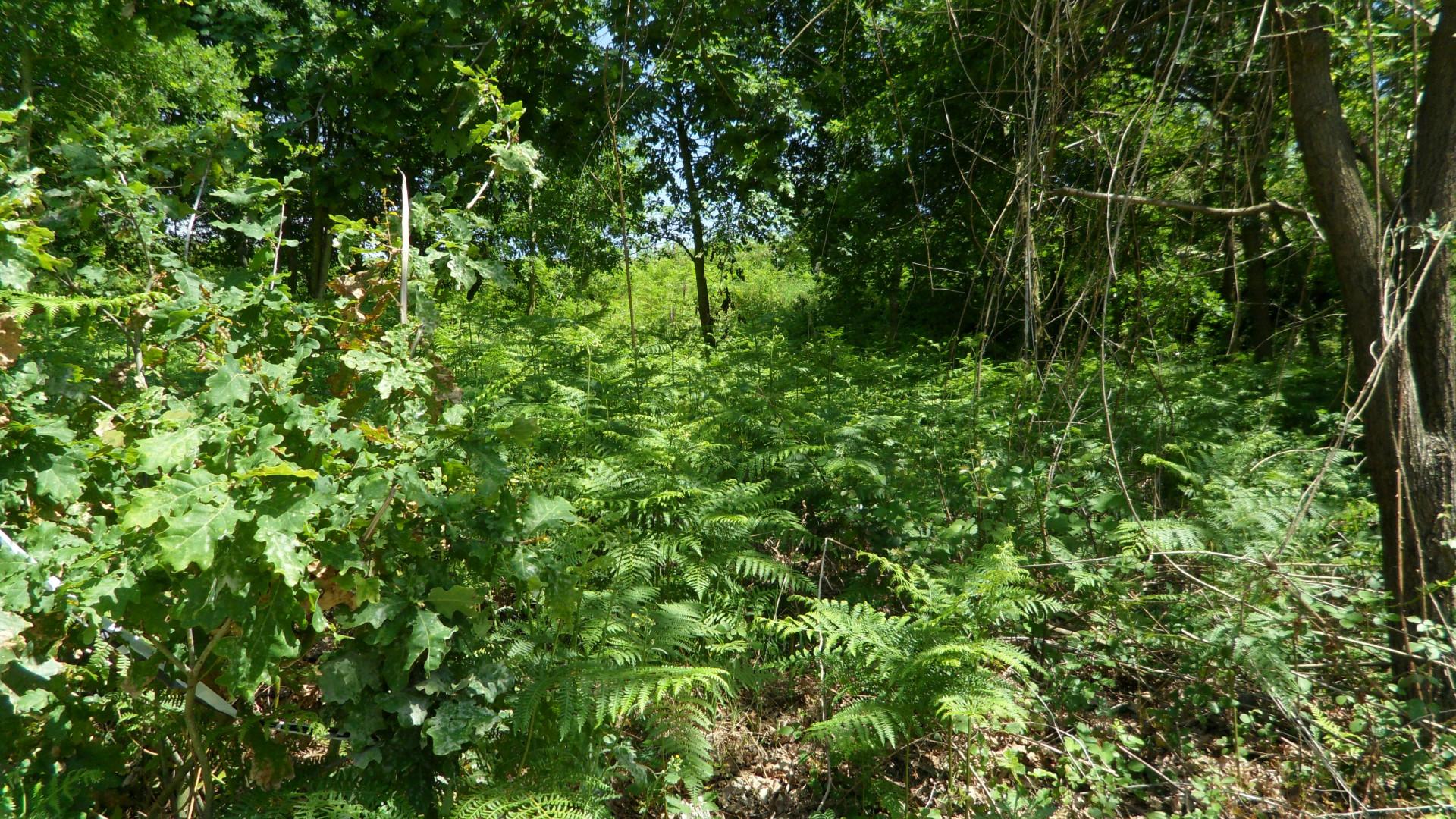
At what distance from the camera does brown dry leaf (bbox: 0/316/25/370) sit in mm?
1640

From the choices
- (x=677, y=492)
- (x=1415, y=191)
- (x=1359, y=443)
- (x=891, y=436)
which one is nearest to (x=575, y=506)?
(x=677, y=492)

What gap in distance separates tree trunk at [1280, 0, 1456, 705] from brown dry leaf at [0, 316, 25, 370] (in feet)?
12.1

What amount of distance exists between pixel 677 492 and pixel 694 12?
2039 millimetres

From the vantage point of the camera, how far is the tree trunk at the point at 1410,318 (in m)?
2.49

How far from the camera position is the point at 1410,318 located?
2.62 metres

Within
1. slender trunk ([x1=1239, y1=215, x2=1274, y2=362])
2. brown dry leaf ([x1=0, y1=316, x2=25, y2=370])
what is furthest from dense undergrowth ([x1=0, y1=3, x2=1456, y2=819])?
slender trunk ([x1=1239, y1=215, x2=1274, y2=362])

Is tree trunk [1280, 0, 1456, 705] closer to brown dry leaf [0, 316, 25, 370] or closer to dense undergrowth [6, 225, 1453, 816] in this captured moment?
dense undergrowth [6, 225, 1453, 816]

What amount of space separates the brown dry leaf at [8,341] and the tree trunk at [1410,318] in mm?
3687

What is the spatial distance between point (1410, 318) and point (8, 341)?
13.6ft

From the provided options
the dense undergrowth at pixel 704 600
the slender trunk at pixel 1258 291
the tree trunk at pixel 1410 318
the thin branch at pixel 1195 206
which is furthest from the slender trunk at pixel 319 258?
the slender trunk at pixel 1258 291

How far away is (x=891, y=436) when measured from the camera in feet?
14.0

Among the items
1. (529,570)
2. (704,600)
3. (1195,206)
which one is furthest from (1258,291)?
(529,570)

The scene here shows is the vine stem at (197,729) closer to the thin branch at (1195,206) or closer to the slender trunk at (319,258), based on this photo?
the thin branch at (1195,206)

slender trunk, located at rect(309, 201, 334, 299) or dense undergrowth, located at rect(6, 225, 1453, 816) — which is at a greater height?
slender trunk, located at rect(309, 201, 334, 299)
